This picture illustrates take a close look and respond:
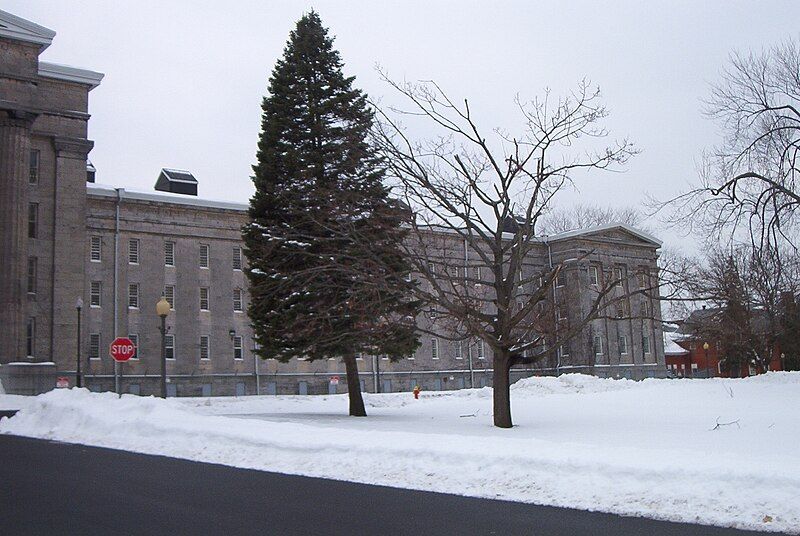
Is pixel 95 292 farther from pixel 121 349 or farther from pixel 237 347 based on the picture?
pixel 121 349

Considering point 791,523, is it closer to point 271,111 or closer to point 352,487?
point 352,487

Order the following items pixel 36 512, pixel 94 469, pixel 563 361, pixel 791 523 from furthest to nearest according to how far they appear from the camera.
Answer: pixel 563 361, pixel 94 469, pixel 36 512, pixel 791 523

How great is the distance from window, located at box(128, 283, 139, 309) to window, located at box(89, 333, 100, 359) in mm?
3323

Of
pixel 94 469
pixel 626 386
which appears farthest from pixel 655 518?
pixel 626 386

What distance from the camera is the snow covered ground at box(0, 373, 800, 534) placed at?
10.5 meters

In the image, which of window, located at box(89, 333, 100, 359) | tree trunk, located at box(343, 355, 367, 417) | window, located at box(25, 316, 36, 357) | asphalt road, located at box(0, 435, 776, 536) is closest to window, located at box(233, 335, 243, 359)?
window, located at box(89, 333, 100, 359)

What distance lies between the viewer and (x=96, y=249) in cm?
5841

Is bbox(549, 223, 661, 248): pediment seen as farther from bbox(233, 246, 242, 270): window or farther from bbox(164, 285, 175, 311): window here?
bbox(164, 285, 175, 311): window

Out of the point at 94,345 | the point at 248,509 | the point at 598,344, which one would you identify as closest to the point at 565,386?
the point at 94,345

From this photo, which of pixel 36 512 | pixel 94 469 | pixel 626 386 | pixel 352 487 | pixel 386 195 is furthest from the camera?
pixel 626 386

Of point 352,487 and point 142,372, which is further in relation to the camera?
point 142,372

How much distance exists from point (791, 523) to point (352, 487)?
6071 mm

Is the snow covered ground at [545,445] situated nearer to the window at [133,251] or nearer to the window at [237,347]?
the window at [133,251]

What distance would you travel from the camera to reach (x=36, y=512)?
9844 mm
